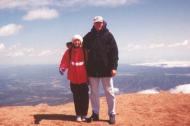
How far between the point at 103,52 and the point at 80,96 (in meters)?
1.69

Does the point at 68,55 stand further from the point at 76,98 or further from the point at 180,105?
the point at 180,105

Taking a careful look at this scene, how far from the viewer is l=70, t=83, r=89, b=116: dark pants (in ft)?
31.0

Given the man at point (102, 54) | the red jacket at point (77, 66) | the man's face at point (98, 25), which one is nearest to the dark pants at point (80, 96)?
the red jacket at point (77, 66)

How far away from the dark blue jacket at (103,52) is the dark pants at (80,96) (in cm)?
73

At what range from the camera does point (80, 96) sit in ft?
31.3

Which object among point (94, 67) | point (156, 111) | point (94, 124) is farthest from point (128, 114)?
point (94, 67)

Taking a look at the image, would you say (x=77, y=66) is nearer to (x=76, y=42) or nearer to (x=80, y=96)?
(x=76, y=42)

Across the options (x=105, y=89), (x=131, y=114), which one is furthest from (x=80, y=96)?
(x=131, y=114)

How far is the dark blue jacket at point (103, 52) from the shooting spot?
348 inches

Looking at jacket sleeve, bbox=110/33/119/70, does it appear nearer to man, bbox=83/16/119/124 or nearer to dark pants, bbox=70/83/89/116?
man, bbox=83/16/119/124

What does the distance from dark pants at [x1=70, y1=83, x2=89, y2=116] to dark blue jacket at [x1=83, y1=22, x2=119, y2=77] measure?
2.38 ft

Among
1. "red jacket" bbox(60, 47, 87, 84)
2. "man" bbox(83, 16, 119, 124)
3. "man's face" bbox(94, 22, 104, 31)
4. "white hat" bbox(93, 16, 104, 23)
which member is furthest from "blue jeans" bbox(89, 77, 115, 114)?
"white hat" bbox(93, 16, 104, 23)

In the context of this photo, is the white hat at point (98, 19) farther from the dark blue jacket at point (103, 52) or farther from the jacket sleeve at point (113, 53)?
the jacket sleeve at point (113, 53)

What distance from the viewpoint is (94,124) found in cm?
925
